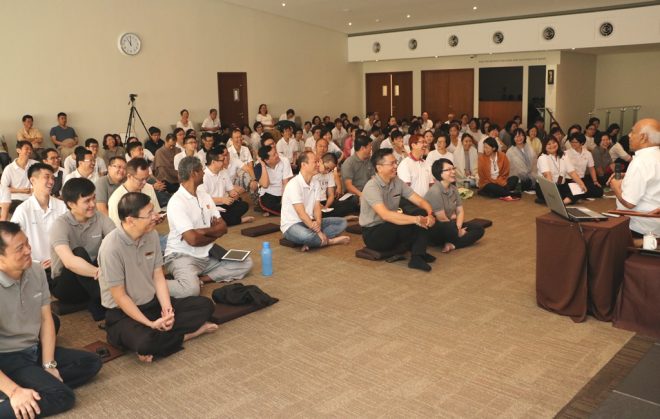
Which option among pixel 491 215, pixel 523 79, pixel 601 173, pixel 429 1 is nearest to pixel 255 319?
pixel 491 215

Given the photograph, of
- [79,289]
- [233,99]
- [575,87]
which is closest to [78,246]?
[79,289]

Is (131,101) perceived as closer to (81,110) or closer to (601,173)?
(81,110)

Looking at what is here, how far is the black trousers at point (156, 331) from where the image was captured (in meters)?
3.62

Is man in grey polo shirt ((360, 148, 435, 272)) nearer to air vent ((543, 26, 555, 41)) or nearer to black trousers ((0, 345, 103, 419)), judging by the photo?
black trousers ((0, 345, 103, 419))

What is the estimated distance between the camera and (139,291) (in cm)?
373

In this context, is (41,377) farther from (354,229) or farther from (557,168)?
(557,168)

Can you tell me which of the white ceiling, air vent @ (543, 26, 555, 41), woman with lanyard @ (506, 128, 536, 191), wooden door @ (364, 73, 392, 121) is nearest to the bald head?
woman with lanyard @ (506, 128, 536, 191)

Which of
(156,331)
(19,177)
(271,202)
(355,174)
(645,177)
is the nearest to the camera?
(156,331)

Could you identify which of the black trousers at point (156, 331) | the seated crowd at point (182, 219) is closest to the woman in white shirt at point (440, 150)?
the seated crowd at point (182, 219)

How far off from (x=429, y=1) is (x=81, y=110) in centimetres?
724

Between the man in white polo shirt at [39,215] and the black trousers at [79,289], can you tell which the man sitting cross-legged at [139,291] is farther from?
the man in white polo shirt at [39,215]

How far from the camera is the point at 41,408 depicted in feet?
9.95

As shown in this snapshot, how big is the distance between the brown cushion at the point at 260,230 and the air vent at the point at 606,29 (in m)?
8.86

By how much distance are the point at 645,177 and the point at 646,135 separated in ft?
1.06
